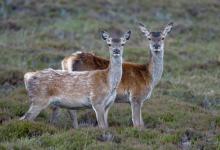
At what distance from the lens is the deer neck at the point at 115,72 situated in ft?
40.1

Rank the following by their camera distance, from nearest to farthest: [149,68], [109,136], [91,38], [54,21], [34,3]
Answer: [109,136]
[149,68]
[91,38]
[54,21]
[34,3]

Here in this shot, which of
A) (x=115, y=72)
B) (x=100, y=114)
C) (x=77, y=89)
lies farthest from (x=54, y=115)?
(x=115, y=72)

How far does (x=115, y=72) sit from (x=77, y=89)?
0.78 metres

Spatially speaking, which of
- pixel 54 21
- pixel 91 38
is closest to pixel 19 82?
pixel 91 38

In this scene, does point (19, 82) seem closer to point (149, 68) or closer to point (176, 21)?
point (149, 68)

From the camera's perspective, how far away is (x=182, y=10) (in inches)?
1283

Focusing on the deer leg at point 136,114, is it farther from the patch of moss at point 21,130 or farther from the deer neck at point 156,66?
the patch of moss at point 21,130

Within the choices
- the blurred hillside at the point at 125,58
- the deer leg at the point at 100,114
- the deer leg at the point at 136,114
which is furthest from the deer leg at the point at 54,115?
the deer leg at the point at 136,114

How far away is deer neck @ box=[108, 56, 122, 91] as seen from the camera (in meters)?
12.2

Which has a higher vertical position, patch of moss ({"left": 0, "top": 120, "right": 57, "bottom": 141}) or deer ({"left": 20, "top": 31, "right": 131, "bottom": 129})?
deer ({"left": 20, "top": 31, "right": 131, "bottom": 129})

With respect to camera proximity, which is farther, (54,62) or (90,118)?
(54,62)

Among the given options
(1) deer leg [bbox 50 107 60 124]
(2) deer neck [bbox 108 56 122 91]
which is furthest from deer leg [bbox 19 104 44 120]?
(2) deer neck [bbox 108 56 122 91]

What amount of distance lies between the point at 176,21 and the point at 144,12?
224cm

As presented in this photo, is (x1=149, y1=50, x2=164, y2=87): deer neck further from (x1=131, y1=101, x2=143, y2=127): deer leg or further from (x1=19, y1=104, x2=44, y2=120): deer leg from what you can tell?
(x1=19, y1=104, x2=44, y2=120): deer leg
